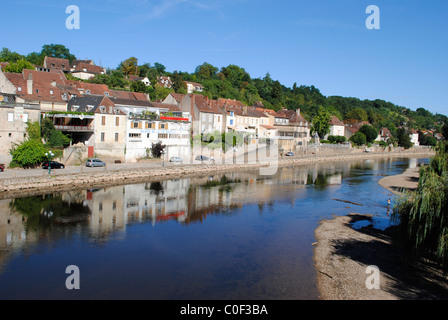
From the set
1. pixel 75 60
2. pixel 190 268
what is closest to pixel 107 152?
pixel 190 268

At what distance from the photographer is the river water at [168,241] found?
15.4m

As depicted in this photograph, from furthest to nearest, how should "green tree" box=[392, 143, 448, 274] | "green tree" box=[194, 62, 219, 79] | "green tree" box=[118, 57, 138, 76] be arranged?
1. "green tree" box=[194, 62, 219, 79]
2. "green tree" box=[118, 57, 138, 76]
3. "green tree" box=[392, 143, 448, 274]

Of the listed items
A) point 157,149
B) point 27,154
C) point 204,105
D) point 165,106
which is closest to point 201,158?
point 157,149

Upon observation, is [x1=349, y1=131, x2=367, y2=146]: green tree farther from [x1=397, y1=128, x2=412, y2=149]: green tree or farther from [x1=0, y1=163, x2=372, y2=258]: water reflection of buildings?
[x1=0, y1=163, x2=372, y2=258]: water reflection of buildings

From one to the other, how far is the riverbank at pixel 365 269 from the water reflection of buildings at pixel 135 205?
9.50m

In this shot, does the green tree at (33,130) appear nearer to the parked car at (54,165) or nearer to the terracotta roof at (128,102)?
the parked car at (54,165)

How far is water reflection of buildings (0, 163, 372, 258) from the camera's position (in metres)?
22.7

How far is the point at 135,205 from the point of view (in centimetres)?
2908

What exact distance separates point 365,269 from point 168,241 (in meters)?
11.0

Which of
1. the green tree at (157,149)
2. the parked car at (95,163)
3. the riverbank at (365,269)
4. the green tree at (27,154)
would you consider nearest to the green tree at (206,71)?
the green tree at (157,149)

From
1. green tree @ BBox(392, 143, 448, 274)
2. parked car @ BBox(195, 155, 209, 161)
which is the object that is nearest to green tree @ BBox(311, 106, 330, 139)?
parked car @ BBox(195, 155, 209, 161)

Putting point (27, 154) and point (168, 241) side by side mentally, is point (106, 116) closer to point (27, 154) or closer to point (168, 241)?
point (27, 154)

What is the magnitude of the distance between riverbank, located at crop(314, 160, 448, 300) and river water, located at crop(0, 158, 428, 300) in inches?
31.0
